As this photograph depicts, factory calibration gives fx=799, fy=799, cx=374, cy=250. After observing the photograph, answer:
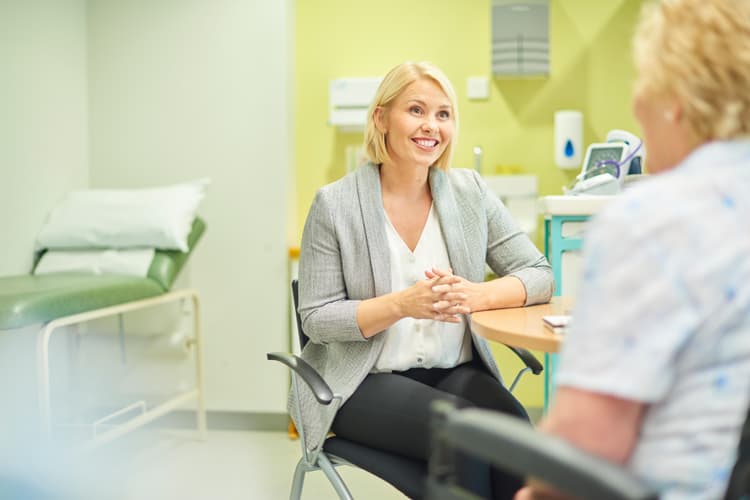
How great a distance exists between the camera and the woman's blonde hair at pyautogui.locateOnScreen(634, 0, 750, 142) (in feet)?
2.80

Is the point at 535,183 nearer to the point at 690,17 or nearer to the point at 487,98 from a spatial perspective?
the point at 487,98

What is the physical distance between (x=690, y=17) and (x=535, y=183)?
295 centimetres

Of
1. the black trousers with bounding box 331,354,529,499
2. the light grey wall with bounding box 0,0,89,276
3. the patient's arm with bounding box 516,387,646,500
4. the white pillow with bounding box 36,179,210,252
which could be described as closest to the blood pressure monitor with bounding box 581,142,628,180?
the black trousers with bounding box 331,354,529,499

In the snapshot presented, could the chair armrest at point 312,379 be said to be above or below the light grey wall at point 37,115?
below

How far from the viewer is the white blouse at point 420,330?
193 cm

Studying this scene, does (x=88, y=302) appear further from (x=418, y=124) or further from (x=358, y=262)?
(x=418, y=124)

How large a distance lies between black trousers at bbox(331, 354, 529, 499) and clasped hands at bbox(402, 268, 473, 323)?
17 centimetres

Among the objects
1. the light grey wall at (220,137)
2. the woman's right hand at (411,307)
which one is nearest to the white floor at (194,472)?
→ the light grey wall at (220,137)

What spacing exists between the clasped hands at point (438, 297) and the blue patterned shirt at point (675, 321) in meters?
0.92

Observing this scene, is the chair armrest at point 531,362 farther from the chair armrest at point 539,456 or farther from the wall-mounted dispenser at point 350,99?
the wall-mounted dispenser at point 350,99

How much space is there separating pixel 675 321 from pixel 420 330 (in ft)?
3.93

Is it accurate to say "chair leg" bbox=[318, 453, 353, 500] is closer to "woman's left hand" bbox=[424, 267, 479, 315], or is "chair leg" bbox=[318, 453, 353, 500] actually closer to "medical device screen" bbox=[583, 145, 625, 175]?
"woman's left hand" bbox=[424, 267, 479, 315]

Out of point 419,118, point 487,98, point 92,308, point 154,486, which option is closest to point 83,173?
point 92,308

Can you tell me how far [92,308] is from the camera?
9.11ft
